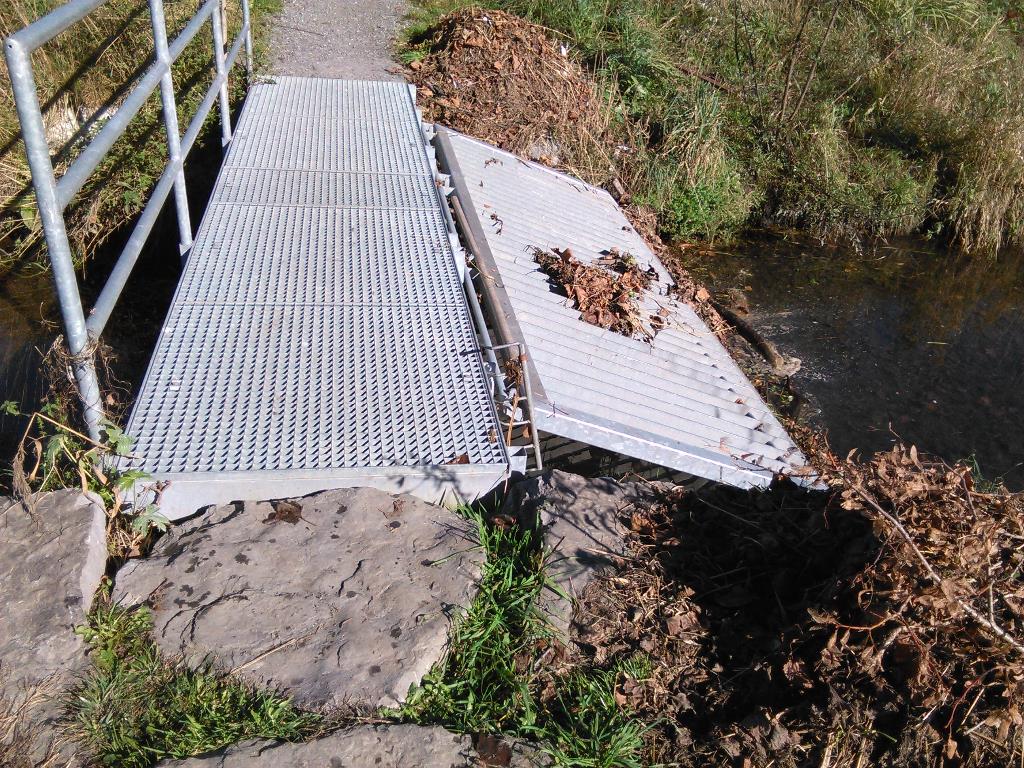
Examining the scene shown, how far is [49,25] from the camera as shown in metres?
2.27

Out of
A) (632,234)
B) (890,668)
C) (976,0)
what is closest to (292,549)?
(890,668)

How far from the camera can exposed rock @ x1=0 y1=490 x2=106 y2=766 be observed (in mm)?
2072

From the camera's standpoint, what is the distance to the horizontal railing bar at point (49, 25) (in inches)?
83.4

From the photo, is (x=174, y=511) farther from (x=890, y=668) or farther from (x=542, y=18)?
(x=542, y=18)

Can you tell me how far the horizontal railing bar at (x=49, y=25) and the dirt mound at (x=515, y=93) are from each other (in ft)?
16.8

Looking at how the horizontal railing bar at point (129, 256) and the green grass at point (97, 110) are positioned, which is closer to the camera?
the horizontal railing bar at point (129, 256)

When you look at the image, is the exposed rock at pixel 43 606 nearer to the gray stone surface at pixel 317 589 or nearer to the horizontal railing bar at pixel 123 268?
the gray stone surface at pixel 317 589

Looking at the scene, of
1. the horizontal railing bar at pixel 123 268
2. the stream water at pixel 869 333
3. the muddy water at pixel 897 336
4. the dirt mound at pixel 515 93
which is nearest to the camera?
the horizontal railing bar at pixel 123 268

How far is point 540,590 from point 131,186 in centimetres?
519

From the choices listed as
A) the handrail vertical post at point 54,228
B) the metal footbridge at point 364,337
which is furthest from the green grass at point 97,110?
the handrail vertical post at point 54,228

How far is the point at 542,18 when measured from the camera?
9.44m

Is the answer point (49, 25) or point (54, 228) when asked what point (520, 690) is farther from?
point (49, 25)

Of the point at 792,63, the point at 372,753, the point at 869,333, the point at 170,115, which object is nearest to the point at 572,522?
the point at 372,753

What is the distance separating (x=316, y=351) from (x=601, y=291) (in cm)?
219
